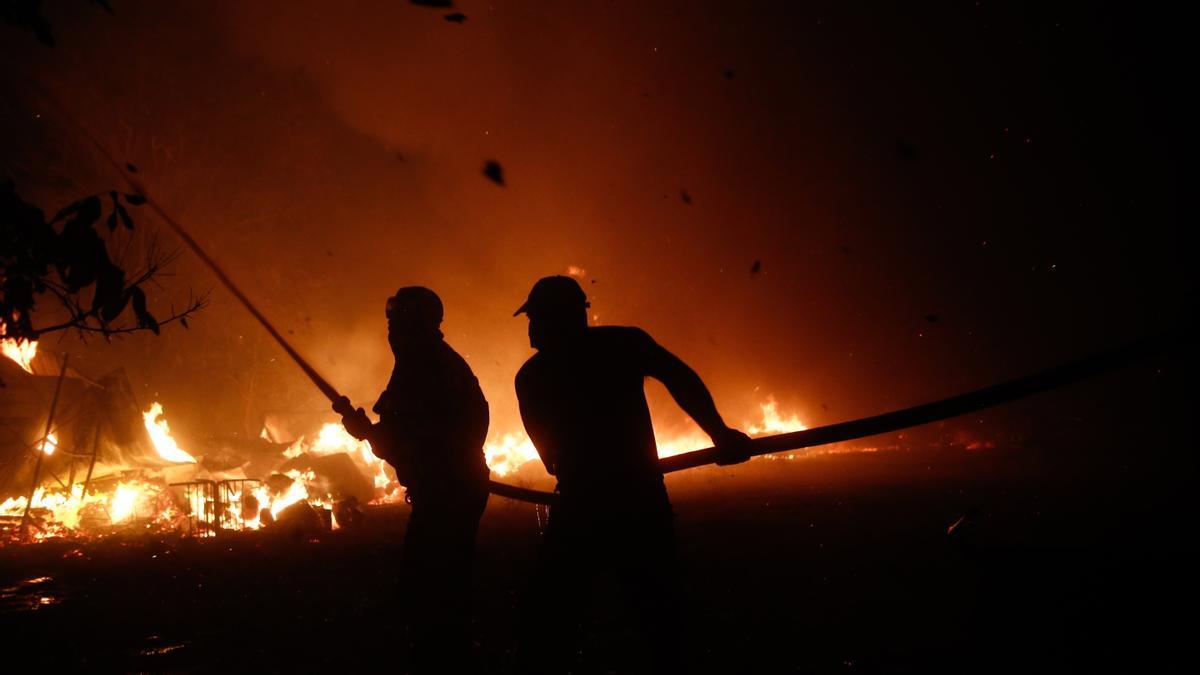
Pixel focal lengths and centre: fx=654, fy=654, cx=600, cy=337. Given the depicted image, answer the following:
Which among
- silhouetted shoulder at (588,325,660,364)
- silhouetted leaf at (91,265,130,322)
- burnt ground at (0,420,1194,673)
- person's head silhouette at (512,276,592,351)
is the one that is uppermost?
silhouetted leaf at (91,265,130,322)

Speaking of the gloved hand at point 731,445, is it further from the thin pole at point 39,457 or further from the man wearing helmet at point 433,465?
the thin pole at point 39,457

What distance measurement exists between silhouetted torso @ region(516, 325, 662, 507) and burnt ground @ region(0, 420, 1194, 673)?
1.92 m

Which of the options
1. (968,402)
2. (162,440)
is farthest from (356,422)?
(162,440)

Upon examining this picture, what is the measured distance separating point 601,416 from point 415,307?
1.56 metres

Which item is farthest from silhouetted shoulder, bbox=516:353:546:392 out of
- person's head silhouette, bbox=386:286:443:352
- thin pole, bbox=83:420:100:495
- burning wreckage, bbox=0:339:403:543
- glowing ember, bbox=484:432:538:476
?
glowing ember, bbox=484:432:538:476

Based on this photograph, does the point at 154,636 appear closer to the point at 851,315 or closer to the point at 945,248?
the point at 945,248

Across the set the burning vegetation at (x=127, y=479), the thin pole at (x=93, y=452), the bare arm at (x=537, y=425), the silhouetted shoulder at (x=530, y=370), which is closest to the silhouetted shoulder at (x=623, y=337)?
the silhouetted shoulder at (x=530, y=370)

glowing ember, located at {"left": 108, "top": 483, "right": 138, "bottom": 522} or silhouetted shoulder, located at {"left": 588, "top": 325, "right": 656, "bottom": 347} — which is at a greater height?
glowing ember, located at {"left": 108, "top": 483, "right": 138, "bottom": 522}

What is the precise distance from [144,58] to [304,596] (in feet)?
86.0

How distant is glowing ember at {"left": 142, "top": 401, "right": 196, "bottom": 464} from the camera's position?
16416mm

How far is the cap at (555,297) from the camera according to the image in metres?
3.10

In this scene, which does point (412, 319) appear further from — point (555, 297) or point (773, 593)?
point (773, 593)

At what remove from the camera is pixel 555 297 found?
3.11m

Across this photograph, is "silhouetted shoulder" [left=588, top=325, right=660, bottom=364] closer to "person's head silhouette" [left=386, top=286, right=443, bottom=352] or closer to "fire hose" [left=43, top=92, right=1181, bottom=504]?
"fire hose" [left=43, top=92, right=1181, bottom=504]
